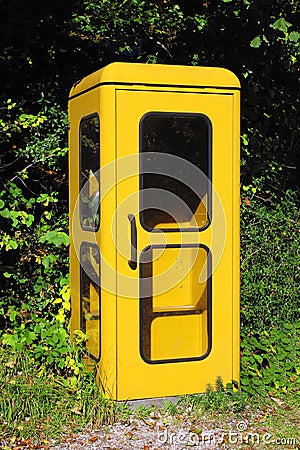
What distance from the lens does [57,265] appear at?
5.43 m

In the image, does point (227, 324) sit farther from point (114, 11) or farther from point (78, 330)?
point (114, 11)

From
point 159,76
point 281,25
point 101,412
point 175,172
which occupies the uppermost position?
point 281,25

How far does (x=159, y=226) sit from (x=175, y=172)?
1.10 ft

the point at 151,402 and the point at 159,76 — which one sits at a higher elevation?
the point at 159,76

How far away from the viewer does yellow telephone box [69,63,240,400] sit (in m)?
4.07

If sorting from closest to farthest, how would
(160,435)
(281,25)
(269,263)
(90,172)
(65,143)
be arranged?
(160,435) < (90,172) < (281,25) < (65,143) < (269,263)

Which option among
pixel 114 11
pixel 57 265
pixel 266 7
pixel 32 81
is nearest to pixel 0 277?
pixel 57 265

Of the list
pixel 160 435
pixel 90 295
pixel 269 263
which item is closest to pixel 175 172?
pixel 90 295

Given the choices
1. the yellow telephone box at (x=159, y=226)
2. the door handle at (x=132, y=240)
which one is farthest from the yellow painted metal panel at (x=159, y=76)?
the door handle at (x=132, y=240)

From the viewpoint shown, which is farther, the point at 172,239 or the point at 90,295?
the point at 90,295

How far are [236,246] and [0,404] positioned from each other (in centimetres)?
164

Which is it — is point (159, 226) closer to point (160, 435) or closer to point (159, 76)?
point (159, 76)

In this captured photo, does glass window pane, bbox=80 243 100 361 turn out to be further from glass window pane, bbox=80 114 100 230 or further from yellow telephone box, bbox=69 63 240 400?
glass window pane, bbox=80 114 100 230

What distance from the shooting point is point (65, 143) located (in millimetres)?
5480
